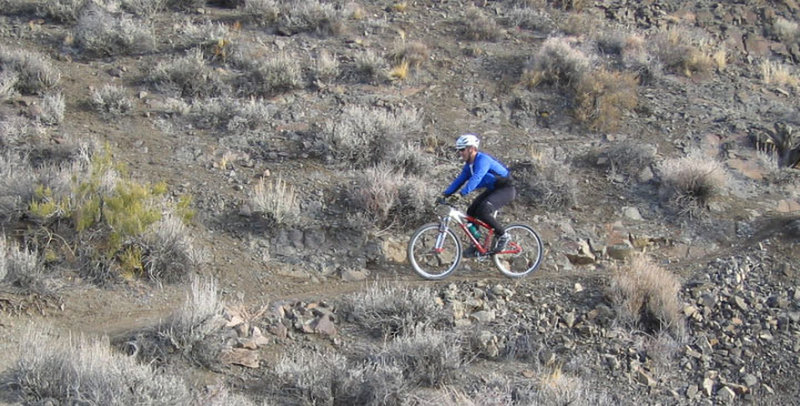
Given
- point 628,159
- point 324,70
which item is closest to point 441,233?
point 628,159

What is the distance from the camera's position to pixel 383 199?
9141 mm

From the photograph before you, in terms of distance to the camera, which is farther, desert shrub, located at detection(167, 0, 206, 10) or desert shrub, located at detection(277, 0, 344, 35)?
desert shrub, located at detection(167, 0, 206, 10)

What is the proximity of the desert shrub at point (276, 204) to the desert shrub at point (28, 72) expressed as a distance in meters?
4.47

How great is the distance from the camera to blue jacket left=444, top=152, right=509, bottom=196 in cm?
800

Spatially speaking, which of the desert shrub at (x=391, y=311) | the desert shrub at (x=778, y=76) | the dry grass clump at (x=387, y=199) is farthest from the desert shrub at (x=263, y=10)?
the desert shrub at (x=778, y=76)

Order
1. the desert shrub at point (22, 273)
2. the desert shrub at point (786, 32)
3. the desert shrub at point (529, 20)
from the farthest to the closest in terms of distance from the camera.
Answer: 1. the desert shrub at point (786, 32)
2. the desert shrub at point (529, 20)
3. the desert shrub at point (22, 273)

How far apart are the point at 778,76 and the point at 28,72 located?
45.1 ft

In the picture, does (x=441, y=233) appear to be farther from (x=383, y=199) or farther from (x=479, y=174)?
(x=383, y=199)

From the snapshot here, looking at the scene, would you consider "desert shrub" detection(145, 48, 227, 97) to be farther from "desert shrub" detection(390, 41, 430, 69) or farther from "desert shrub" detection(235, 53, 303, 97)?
"desert shrub" detection(390, 41, 430, 69)

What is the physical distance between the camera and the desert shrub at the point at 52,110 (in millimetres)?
10273

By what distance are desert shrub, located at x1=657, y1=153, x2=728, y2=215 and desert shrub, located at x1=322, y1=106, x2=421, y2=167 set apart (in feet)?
13.3

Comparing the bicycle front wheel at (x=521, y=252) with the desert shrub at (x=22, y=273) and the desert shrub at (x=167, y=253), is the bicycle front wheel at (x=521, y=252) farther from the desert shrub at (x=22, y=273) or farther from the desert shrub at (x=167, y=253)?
the desert shrub at (x=22, y=273)

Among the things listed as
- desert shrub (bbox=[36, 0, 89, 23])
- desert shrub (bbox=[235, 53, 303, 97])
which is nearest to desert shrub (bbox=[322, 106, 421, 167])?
desert shrub (bbox=[235, 53, 303, 97])

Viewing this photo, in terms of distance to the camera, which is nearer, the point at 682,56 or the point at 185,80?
the point at 185,80
